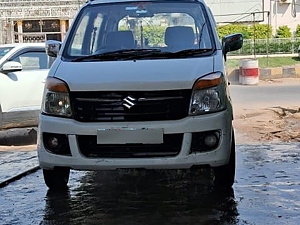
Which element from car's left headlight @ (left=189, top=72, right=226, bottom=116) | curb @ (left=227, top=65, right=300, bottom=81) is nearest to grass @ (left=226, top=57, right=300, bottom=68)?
curb @ (left=227, top=65, right=300, bottom=81)

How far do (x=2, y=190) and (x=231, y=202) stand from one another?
2.29m

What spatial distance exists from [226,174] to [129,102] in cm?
129

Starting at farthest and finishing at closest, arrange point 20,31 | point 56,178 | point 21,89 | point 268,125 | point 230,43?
point 20,31 < point 268,125 < point 21,89 < point 230,43 < point 56,178

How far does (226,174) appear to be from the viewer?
5438 mm

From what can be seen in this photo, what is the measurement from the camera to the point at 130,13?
6.19 m

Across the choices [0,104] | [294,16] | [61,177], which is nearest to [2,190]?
[61,177]

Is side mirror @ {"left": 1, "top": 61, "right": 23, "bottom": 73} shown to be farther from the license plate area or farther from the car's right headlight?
the license plate area

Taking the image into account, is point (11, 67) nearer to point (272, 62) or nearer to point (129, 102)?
point (129, 102)

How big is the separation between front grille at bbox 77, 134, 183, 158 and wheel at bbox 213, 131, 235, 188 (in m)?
0.77

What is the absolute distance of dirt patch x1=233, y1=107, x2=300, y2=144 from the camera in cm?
905

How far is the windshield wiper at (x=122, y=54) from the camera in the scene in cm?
537

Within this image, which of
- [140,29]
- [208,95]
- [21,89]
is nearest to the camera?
[208,95]

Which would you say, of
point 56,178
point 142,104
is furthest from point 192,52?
point 56,178

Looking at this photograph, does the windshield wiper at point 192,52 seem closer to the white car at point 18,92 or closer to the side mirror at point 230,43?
the side mirror at point 230,43
